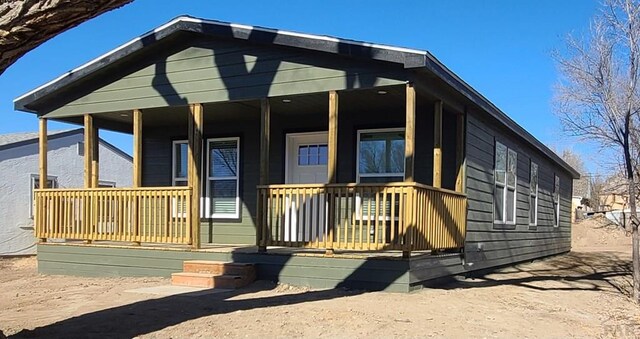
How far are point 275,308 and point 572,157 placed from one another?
50.2m

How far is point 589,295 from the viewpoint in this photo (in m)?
9.17

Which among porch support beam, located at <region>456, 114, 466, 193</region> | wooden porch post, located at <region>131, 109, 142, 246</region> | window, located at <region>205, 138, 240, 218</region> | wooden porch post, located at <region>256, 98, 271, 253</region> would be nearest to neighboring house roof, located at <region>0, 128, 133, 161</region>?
window, located at <region>205, 138, 240, 218</region>

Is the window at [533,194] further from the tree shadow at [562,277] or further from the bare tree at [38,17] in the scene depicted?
the bare tree at [38,17]

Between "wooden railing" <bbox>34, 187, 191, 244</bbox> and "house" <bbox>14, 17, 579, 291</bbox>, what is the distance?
1.0 inches

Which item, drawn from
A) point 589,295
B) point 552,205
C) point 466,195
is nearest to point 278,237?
point 466,195

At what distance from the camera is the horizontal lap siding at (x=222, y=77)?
8023 millimetres

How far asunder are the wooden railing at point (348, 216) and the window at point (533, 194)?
18.6 feet

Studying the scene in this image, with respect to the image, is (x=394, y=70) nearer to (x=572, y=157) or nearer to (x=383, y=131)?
(x=383, y=131)

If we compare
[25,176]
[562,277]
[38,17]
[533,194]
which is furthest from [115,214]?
[533,194]

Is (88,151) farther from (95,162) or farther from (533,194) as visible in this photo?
(533,194)

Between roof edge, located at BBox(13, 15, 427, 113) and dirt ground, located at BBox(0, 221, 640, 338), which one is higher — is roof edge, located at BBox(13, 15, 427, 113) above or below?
above

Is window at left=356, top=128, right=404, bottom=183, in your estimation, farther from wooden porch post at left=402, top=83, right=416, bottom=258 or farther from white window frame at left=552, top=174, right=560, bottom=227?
white window frame at left=552, top=174, right=560, bottom=227

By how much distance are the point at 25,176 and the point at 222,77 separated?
31.6ft

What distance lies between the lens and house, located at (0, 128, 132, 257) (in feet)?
50.3
